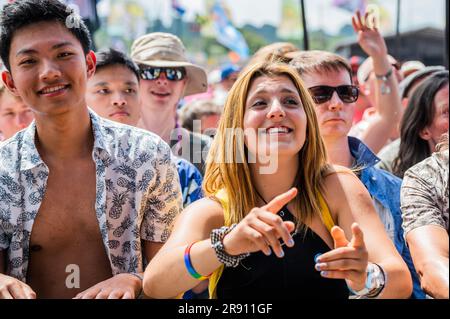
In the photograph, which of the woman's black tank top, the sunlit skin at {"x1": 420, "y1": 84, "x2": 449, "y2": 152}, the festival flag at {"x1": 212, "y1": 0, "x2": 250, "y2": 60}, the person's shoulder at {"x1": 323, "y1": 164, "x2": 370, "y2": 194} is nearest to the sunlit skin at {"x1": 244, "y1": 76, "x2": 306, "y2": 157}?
the person's shoulder at {"x1": 323, "y1": 164, "x2": 370, "y2": 194}

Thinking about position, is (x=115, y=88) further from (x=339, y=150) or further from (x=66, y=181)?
(x=339, y=150)

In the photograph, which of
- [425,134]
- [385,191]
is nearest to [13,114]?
[385,191]

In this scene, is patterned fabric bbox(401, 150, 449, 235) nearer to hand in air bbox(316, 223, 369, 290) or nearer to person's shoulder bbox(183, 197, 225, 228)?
hand in air bbox(316, 223, 369, 290)

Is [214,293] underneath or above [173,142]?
underneath

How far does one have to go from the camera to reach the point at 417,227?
89.2 inches

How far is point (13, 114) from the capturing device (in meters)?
3.74

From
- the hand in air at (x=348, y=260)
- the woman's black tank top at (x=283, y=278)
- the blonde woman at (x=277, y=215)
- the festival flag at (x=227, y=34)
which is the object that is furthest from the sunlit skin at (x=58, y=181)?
the festival flag at (x=227, y=34)

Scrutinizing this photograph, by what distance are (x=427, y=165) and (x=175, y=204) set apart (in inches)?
37.3

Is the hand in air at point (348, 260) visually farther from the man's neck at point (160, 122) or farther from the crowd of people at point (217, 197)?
the man's neck at point (160, 122)

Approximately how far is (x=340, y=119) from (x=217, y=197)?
962mm

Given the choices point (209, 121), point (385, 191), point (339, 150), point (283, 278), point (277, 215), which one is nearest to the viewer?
point (277, 215)

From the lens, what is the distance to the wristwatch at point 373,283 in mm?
1929
